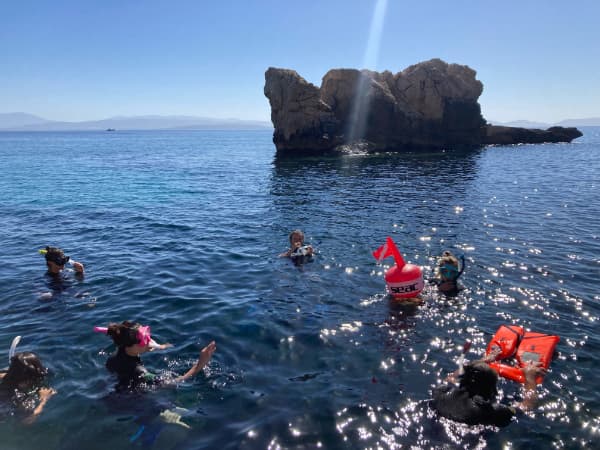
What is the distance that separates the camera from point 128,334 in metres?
7.62

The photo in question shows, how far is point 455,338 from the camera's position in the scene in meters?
9.73

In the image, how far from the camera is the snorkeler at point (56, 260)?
44.3 ft

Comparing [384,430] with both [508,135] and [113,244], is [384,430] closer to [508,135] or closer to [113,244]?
[113,244]

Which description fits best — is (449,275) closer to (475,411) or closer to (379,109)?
(475,411)

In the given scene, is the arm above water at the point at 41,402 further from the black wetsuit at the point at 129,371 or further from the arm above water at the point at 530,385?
the arm above water at the point at 530,385

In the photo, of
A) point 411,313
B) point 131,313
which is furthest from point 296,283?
point 131,313

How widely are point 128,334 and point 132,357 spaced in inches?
27.1

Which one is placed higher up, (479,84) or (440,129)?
(479,84)

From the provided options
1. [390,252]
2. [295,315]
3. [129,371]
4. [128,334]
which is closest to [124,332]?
[128,334]

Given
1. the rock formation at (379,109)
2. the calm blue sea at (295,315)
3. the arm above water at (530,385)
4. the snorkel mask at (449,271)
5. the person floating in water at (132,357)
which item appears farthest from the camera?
the rock formation at (379,109)

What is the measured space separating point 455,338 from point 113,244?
1535 centimetres

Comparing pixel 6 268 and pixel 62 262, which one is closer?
pixel 62 262

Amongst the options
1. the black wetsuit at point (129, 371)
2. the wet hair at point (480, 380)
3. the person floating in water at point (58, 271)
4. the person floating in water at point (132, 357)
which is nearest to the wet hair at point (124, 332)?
the person floating in water at point (132, 357)

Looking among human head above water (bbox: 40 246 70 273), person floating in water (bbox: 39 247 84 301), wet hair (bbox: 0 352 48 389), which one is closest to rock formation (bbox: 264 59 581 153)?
person floating in water (bbox: 39 247 84 301)
